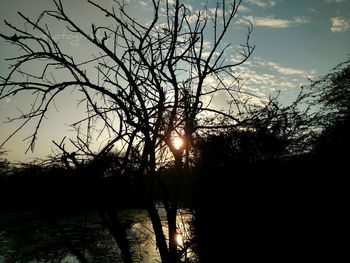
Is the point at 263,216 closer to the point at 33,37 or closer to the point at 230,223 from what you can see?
the point at 230,223

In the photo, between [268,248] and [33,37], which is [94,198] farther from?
[268,248]

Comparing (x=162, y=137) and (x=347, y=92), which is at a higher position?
(x=347, y=92)

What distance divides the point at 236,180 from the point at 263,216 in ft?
5.51

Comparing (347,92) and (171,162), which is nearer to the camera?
(171,162)

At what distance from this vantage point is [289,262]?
10.7 m

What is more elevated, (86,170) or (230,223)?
(86,170)

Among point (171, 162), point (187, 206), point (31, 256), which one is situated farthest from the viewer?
point (31, 256)

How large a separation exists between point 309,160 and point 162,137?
35.7 ft

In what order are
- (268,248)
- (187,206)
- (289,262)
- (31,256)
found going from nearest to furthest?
(289,262) < (268,248) < (187,206) < (31,256)

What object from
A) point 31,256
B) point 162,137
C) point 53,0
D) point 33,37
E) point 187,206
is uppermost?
point 53,0

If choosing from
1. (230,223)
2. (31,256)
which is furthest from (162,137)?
(31,256)

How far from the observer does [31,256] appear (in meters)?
18.3

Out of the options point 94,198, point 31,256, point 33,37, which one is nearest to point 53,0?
point 33,37

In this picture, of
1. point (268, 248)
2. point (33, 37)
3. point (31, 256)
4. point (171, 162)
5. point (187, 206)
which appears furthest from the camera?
point (31, 256)
